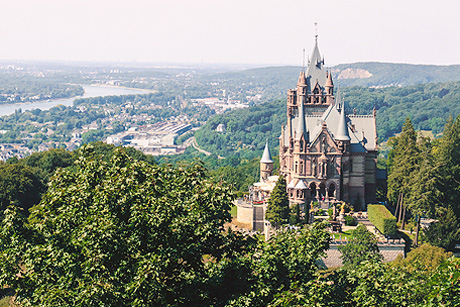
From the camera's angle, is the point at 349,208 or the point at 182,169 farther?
the point at 349,208

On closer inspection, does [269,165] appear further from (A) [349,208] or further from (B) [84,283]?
(B) [84,283]

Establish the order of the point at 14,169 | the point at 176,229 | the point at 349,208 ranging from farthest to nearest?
the point at 14,169 → the point at 349,208 → the point at 176,229

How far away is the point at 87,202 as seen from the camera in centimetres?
2961

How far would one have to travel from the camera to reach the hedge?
60.7 m

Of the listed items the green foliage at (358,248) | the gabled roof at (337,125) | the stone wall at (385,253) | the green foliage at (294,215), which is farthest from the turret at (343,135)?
the green foliage at (358,248)

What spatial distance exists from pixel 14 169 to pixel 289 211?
31.6 m

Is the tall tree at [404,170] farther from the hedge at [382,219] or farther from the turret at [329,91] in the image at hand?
the turret at [329,91]

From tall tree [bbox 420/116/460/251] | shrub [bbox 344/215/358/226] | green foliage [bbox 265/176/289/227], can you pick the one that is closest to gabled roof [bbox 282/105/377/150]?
green foliage [bbox 265/176/289/227]

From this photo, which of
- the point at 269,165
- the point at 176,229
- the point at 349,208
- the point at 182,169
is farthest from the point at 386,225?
the point at 176,229

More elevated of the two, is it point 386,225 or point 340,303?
point 340,303

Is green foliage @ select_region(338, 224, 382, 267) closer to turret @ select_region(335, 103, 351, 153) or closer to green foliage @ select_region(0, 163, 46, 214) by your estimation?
turret @ select_region(335, 103, 351, 153)

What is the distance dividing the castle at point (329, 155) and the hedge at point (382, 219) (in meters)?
4.12

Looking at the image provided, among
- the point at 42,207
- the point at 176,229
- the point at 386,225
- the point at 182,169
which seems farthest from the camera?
the point at 386,225

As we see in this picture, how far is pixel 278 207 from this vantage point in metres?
62.4
